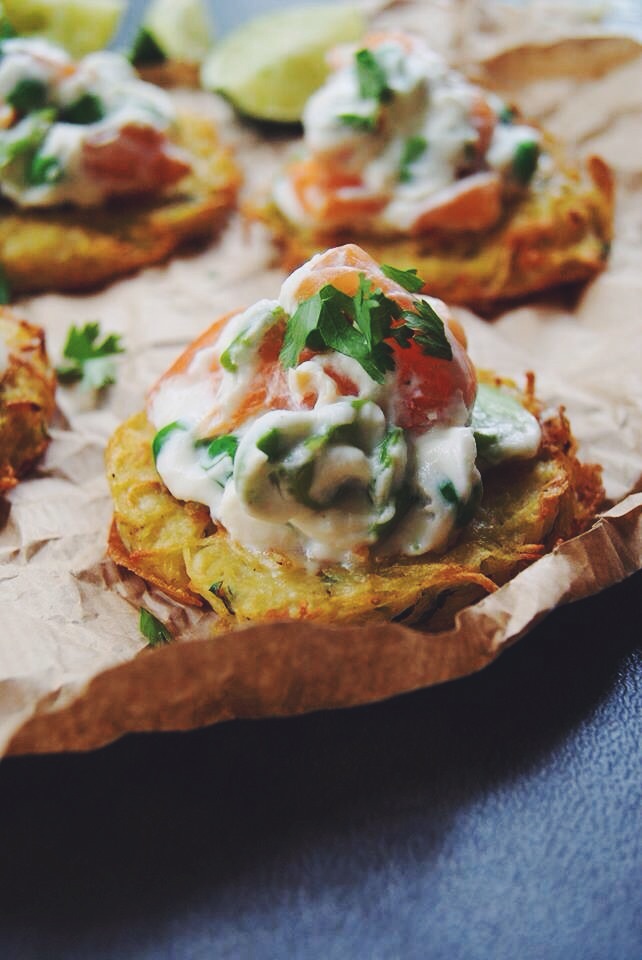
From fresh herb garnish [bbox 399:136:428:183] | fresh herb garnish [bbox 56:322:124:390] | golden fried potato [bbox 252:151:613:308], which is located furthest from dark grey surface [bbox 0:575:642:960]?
fresh herb garnish [bbox 399:136:428:183]

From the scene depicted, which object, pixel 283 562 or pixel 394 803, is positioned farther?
pixel 283 562

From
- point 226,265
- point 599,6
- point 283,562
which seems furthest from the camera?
point 599,6

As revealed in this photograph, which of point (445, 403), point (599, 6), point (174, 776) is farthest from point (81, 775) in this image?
point (599, 6)

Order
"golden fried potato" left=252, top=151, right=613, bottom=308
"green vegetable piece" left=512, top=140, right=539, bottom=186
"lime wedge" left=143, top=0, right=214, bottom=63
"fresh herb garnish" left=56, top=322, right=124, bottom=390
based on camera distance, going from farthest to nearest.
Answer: "lime wedge" left=143, top=0, right=214, bottom=63 → "green vegetable piece" left=512, top=140, right=539, bottom=186 → "golden fried potato" left=252, top=151, right=613, bottom=308 → "fresh herb garnish" left=56, top=322, right=124, bottom=390

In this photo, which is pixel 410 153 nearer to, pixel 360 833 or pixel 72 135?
pixel 72 135

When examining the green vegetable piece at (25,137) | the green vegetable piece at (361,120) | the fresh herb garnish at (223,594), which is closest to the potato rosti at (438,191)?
the green vegetable piece at (361,120)

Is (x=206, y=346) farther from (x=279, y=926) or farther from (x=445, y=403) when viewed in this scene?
(x=279, y=926)

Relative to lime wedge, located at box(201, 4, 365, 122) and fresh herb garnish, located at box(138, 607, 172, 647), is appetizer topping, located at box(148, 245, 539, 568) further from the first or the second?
lime wedge, located at box(201, 4, 365, 122)
